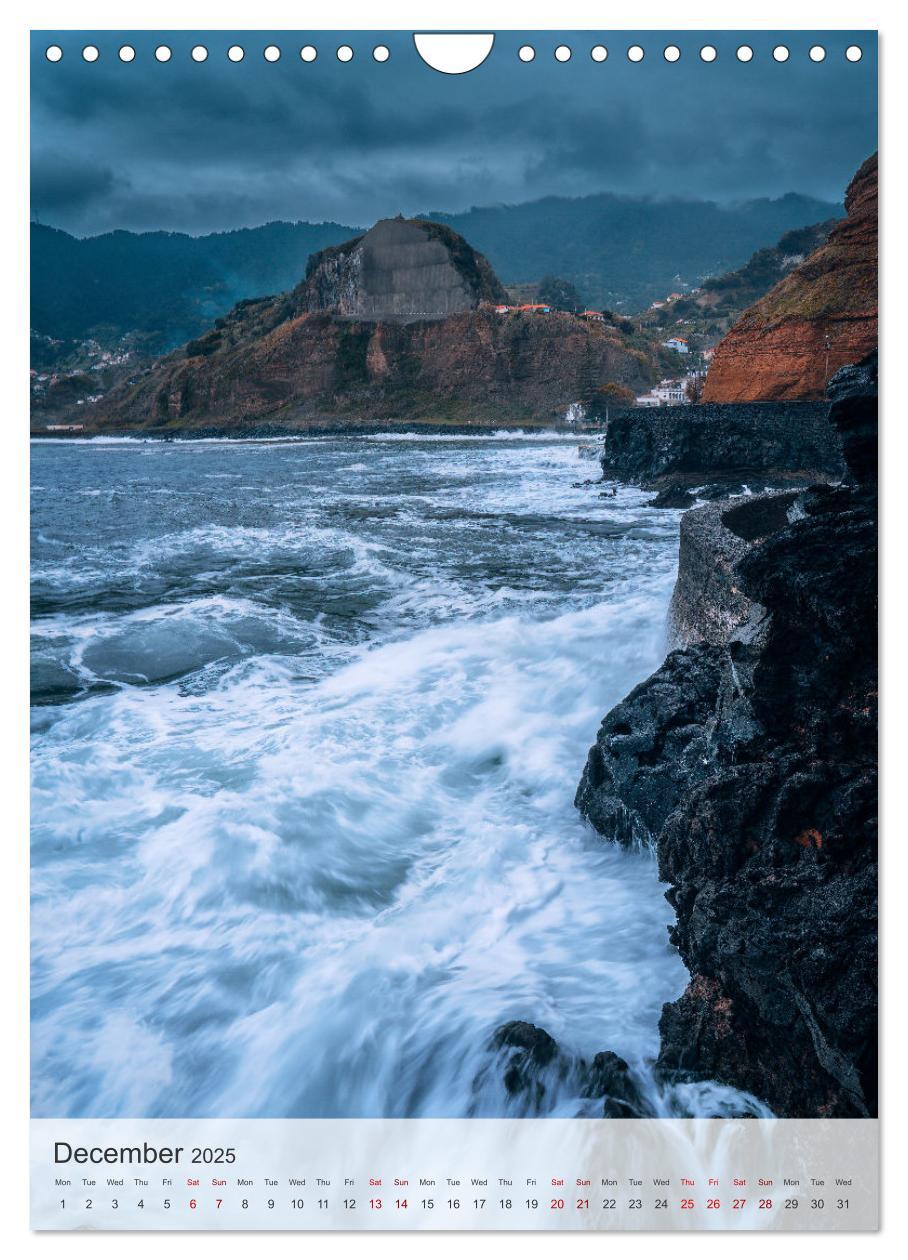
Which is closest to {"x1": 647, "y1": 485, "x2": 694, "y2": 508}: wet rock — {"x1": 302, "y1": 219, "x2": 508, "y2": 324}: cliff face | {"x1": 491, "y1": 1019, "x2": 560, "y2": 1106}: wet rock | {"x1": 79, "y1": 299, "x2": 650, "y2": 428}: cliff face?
{"x1": 302, "y1": 219, "x2": 508, "y2": 324}: cliff face

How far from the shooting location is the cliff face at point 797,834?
1873mm

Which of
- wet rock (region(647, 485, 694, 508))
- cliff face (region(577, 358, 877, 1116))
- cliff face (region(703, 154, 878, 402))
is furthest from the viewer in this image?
wet rock (region(647, 485, 694, 508))

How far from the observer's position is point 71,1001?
2602 millimetres

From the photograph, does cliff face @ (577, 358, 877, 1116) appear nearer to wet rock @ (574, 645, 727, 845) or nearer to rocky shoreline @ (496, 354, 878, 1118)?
rocky shoreline @ (496, 354, 878, 1118)

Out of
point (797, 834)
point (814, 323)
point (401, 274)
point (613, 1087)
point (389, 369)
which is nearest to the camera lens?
point (797, 834)

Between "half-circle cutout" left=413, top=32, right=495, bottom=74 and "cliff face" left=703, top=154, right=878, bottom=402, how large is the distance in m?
1.23

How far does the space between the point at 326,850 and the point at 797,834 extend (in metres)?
2.20

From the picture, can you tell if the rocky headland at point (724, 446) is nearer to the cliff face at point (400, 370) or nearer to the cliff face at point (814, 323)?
the cliff face at point (814, 323)

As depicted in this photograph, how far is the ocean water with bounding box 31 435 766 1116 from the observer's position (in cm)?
244

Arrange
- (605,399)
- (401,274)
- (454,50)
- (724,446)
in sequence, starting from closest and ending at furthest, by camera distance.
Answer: (454,50) → (401,274) → (724,446) → (605,399)

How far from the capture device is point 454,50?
8.22ft

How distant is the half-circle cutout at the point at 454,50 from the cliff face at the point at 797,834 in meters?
1.45

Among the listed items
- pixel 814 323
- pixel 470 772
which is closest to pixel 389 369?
A: pixel 814 323

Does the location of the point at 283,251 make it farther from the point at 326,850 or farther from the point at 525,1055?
the point at 525,1055
